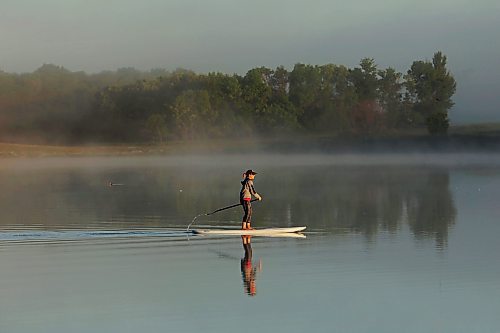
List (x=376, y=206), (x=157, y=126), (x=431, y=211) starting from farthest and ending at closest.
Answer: (x=157, y=126) → (x=376, y=206) → (x=431, y=211)

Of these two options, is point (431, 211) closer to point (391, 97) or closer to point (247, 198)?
point (247, 198)

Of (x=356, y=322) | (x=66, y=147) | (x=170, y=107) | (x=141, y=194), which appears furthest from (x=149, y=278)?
(x=66, y=147)

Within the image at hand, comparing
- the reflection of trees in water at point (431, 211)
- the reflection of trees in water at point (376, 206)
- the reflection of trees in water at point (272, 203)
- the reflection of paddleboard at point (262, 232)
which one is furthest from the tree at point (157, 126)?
the reflection of paddleboard at point (262, 232)

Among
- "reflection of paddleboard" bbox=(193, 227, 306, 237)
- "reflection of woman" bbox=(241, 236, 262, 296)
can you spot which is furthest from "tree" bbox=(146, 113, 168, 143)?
"reflection of woman" bbox=(241, 236, 262, 296)

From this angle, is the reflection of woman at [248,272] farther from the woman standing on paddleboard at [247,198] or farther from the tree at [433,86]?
the tree at [433,86]

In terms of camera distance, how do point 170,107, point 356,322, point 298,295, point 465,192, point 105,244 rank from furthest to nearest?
point 170,107 < point 465,192 < point 105,244 < point 298,295 < point 356,322

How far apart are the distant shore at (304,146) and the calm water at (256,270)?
99.7m

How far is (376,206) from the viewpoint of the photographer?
134 ft

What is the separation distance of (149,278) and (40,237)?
8746 millimetres

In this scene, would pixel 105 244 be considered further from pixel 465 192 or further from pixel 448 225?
pixel 465 192

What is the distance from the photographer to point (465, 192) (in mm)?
49812

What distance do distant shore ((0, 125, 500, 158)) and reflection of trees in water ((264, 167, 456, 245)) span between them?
259 feet

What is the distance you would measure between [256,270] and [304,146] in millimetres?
124803

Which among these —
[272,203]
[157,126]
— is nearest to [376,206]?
[272,203]
